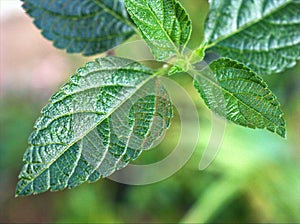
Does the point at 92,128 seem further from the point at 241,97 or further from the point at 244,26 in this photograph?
the point at 244,26

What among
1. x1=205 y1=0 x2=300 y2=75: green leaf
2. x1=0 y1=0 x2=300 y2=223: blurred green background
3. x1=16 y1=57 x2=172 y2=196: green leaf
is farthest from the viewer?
x1=0 y1=0 x2=300 y2=223: blurred green background

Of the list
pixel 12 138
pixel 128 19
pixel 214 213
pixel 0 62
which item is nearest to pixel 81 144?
pixel 128 19

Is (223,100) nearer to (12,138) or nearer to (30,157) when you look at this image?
(30,157)

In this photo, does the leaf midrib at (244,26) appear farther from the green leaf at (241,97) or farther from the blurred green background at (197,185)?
the blurred green background at (197,185)

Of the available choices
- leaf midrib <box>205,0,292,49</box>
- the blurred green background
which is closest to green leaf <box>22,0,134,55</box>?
leaf midrib <box>205,0,292,49</box>

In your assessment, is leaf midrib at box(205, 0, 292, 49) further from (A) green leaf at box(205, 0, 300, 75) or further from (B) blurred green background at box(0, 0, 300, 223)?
(B) blurred green background at box(0, 0, 300, 223)

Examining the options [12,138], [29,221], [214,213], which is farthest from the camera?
[29,221]
